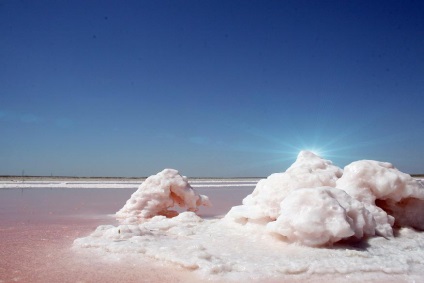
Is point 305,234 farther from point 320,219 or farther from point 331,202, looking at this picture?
point 331,202

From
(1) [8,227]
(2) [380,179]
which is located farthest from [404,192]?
(1) [8,227]

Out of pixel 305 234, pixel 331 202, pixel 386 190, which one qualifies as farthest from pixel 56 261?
pixel 386 190

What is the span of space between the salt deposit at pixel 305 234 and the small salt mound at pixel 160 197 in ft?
2.68

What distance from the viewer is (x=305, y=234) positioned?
3646 millimetres

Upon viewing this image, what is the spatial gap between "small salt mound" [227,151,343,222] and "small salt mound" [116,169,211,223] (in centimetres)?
186

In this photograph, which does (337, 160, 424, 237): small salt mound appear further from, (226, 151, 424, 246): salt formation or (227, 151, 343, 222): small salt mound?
(227, 151, 343, 222): small salt mound

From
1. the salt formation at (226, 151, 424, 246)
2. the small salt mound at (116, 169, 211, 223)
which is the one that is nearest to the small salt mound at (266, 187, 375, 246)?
the salt formation at (226, 151, 424, 246)

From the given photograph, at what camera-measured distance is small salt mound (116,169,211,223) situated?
6.63 m

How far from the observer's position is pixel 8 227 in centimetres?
518

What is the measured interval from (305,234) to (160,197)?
3699 mm

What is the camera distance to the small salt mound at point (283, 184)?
465 cm

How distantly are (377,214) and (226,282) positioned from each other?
8.76ft

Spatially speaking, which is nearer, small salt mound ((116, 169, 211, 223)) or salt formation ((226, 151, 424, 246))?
salt formation ((226, 151, 424, 246))

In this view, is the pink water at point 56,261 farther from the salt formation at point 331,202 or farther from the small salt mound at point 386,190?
the small salt mound at point 386,190
